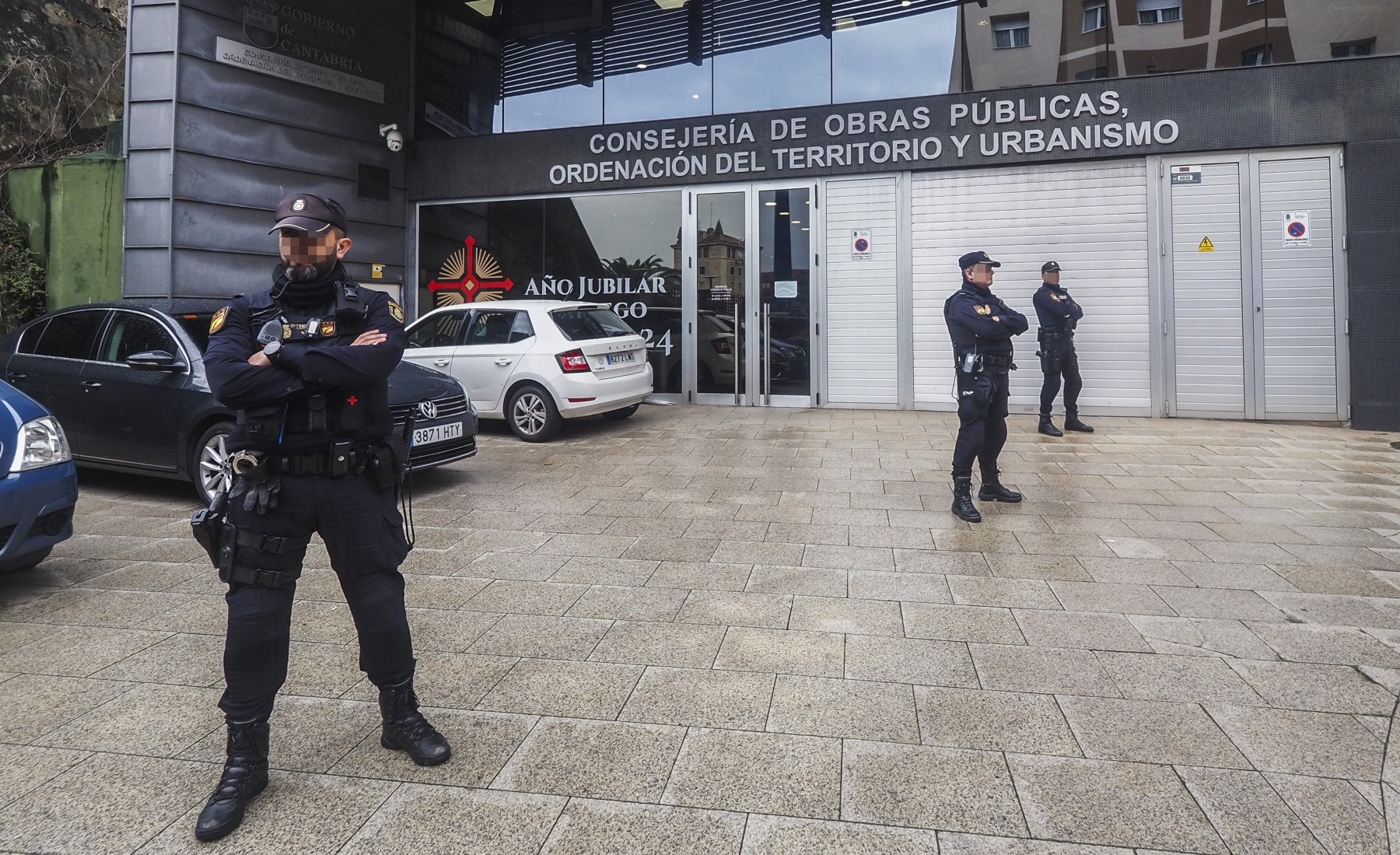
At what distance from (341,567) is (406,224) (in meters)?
12.7

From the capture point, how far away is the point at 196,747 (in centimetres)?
303

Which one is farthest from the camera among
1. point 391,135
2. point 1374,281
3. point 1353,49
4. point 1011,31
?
point 391,135

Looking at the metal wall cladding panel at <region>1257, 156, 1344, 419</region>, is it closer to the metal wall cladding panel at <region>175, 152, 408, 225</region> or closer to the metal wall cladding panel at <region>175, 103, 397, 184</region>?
the metal wall cladding panel at <region>175, 152, 408, 225</region>

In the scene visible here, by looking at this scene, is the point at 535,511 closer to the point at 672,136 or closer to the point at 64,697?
the point at 64,697

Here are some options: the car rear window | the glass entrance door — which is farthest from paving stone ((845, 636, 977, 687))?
the glass entrance door

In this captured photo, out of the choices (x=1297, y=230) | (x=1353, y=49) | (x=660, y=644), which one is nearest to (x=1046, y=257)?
(x=1297, y=230)

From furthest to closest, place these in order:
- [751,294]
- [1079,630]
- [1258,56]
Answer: [751,294] → [1258,56] → [1079,630]

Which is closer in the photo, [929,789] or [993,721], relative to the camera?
[929,789]

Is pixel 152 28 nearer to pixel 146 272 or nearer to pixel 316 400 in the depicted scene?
pixel 146 272

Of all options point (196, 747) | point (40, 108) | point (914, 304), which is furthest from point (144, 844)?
point (40, 108)

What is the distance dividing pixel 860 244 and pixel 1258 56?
5115 millimetres

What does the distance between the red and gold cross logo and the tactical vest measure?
1143 centimetres

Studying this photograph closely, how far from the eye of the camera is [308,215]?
275 cm

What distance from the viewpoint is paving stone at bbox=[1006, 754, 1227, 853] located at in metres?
2.47
